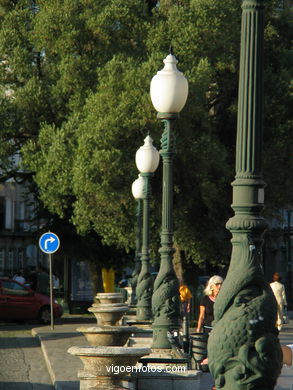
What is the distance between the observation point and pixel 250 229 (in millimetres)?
7012

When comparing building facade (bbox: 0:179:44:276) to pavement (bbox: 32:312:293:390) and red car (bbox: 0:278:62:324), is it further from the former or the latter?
red car (bbox: 0:278:62:324)

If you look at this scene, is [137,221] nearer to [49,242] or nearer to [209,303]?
[49,242]

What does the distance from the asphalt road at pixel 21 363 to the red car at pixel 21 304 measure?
97.5 inches

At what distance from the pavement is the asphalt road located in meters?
0.17

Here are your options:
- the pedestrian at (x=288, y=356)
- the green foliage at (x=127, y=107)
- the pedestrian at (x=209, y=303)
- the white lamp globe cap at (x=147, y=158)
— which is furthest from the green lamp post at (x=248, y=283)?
the green foliage at (x=127, y=107)

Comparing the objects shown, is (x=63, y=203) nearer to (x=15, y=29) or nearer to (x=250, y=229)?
(x=15, y=29)

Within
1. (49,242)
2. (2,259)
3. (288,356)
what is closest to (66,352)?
(49,242)

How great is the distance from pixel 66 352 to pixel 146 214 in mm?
3180

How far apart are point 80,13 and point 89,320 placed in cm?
952

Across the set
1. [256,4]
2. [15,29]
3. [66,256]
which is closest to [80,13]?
[15,29]

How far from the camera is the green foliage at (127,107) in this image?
29.7m

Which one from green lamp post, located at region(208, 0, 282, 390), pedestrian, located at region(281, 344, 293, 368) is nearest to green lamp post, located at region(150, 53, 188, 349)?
pedestrian, located at region(281, 344, 293, 368)

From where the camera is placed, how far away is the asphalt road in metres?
16.3

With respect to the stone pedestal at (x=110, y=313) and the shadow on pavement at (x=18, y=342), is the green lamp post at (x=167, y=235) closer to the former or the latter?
the stone pedestal at (x=110, y=313)
